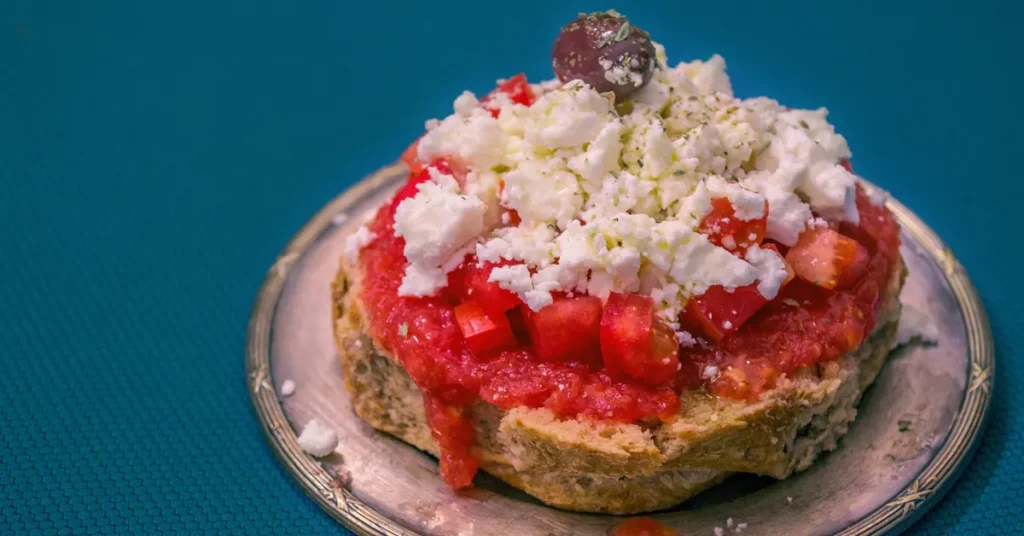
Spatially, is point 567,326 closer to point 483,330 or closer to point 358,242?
point 483,330

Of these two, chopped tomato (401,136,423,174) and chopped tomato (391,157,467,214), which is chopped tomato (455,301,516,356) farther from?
chopped tomato (401,136,423,174)

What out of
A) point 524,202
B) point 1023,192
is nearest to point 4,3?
point 524,202

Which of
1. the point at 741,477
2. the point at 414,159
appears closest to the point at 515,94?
the point at 414,159

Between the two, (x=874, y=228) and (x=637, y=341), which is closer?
(x=637, y=341)

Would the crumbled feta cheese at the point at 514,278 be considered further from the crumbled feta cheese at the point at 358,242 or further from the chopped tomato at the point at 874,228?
the chopped tomato at the point at 874,228

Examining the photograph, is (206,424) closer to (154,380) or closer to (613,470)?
(154,380)
